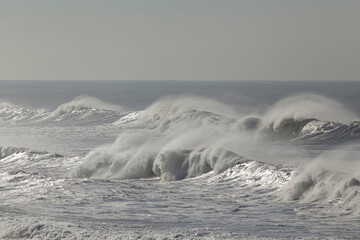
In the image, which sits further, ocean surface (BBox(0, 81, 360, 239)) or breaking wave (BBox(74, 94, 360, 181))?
breaking wave (BBox(74, 94, 360, 181))

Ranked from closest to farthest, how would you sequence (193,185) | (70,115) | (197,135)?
(193,185) → (197,135) → (70,115)

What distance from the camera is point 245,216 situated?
14.9 metres

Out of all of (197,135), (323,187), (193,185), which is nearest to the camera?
(323,187)

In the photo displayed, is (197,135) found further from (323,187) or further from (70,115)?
(70,115)

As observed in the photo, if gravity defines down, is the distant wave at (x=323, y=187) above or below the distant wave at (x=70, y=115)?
above

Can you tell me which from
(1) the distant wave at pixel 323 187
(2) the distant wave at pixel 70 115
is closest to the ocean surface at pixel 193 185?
(1) the distant wave at pixel 323 187

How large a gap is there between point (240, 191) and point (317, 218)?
3.88m

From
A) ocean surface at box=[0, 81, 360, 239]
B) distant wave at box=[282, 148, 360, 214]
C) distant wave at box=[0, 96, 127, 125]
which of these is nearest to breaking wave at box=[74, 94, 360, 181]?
ocean surface at box=[0, 81, 360, 239]

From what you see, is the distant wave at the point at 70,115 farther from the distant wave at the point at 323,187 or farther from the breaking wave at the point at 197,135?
the distant wave at the point at 323,187

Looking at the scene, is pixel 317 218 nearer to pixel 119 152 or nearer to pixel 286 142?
pixel 119 152

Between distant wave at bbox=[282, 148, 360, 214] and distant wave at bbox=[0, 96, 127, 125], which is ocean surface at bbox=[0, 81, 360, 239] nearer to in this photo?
distant wave at bbox=[282, 148, 360, 214]

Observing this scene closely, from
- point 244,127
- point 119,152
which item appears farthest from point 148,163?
point 244,127

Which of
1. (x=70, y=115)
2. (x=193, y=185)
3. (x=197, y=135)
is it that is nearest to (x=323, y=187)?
(x=193, y=185)

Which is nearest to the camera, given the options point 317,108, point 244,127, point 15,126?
point 244,127
